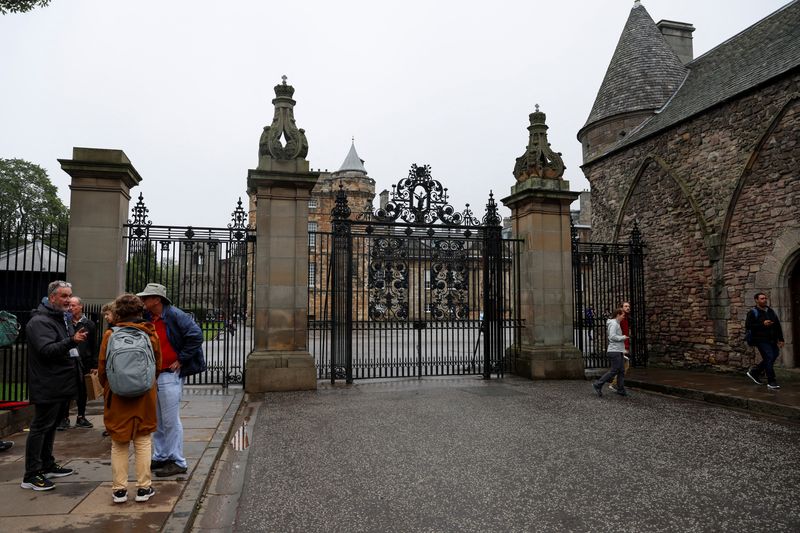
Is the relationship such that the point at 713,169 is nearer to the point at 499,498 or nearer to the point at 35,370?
the point at 499,498

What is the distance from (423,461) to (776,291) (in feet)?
32.8

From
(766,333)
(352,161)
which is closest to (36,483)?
(766,333)

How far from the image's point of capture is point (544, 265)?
37.1ft

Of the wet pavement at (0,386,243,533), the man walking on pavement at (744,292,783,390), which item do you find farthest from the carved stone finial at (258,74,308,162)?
the man walking on pavement at (744,292,783,390)

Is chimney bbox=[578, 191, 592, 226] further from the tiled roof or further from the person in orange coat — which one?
the person in orange coat

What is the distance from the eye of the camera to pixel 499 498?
169 inches

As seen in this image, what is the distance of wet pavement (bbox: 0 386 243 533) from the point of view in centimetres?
352

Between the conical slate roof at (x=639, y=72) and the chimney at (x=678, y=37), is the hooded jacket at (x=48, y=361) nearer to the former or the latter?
the conical slate roof at (x=639, y=72)

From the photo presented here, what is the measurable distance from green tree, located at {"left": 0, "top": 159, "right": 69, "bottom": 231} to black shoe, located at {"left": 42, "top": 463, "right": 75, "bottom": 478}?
135 ft

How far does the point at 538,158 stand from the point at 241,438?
8572 millimetres

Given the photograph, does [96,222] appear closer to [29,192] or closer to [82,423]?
[82,423]

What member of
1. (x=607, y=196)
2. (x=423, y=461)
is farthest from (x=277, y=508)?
(x=607, y=196)

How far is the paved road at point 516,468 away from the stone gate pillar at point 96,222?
3.71m

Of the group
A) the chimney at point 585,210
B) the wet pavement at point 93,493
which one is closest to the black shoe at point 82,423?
the wet pavement at point 93,493
